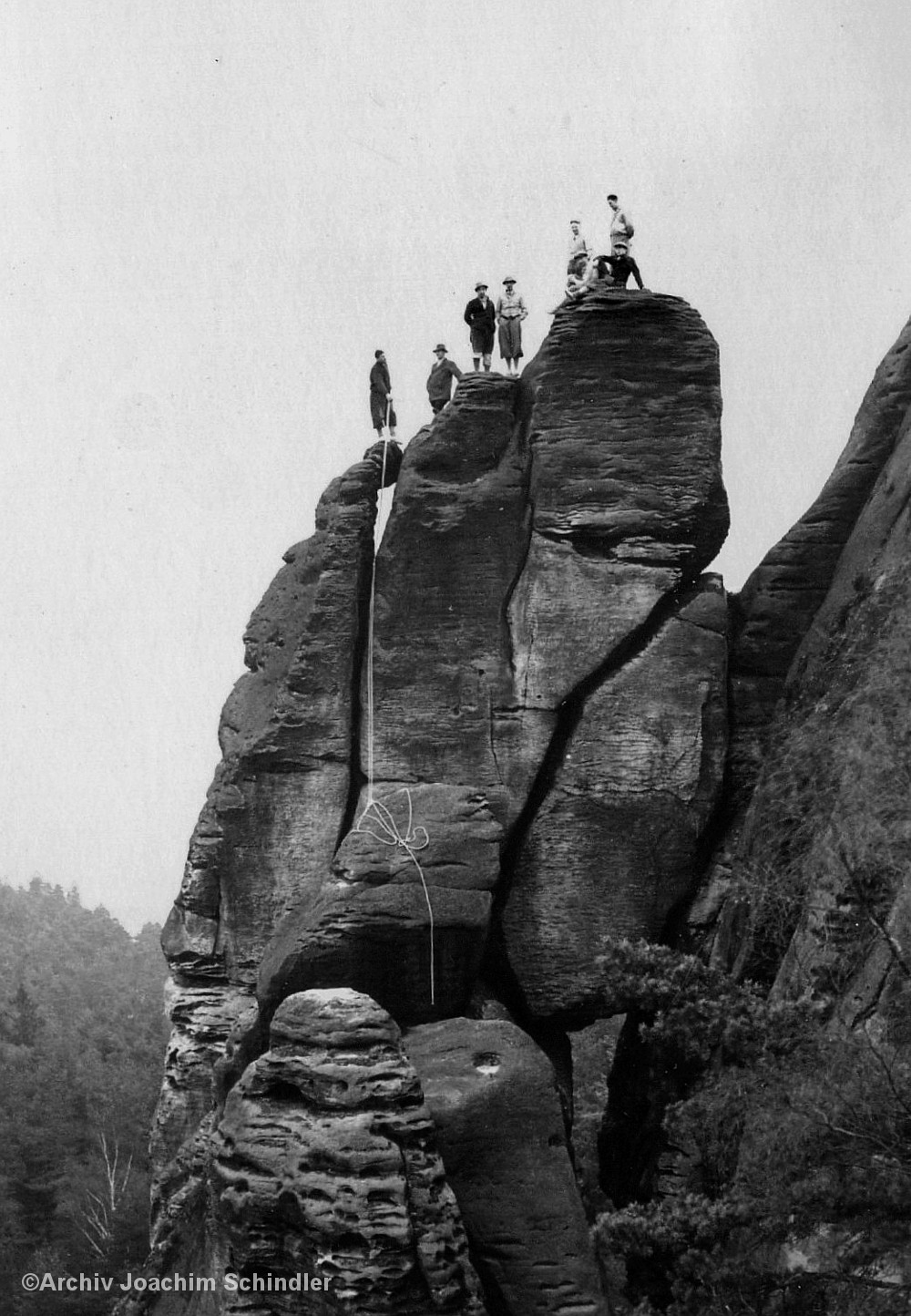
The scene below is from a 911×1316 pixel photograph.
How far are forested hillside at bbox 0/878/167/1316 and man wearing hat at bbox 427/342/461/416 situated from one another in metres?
20.0

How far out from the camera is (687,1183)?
49.8ft

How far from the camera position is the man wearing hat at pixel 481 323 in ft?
64.8

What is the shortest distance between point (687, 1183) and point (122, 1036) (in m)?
41.3

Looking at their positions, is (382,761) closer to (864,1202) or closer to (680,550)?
(680,550)

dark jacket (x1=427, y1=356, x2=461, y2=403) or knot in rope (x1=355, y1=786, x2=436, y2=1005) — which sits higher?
dark jacket (x1=427, y1=356, x2=461, y2=403)

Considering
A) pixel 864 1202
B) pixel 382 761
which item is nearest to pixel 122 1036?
pixel 382 761

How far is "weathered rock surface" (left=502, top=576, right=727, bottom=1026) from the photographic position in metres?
17.1

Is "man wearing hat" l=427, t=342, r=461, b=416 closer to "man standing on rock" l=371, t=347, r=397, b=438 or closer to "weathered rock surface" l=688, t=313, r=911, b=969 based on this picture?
"man standing on rock" l=371, t=347, r=397, b=438

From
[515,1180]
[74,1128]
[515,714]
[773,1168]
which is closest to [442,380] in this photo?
[515,714]

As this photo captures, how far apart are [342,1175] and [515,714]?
22.3 ft

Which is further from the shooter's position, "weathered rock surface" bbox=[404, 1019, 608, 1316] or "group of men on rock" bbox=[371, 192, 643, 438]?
"group of men on rock" bbox=[371, 192, 643, 438]

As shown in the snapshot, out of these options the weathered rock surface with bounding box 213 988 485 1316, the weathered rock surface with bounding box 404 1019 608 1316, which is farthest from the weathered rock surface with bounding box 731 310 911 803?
Result: the weathered rock surface with bounding box 213 988 485 1316

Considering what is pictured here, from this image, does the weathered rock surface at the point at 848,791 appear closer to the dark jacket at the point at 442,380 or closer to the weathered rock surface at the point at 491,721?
the weathered rock surface at the point at 491,721

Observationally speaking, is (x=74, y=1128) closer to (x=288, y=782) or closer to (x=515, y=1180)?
(x=288, y=782)
